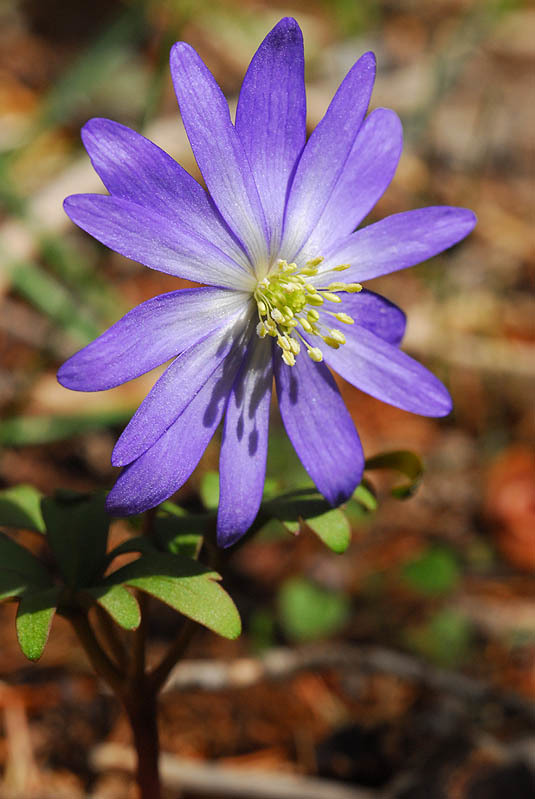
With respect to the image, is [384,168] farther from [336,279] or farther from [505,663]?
[505,663]

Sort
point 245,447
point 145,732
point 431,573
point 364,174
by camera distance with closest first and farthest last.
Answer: point 245,447
point 364,174
point 145,732
point 431,573

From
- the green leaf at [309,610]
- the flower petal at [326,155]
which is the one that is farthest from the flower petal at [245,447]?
the green leaf at [309,610]

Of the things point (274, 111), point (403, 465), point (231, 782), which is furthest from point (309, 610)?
point (274, 111)

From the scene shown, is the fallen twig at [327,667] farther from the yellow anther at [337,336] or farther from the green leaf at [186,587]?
the yellow anther at [337,336]

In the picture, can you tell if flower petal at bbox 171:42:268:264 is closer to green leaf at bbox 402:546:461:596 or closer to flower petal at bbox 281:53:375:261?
flower petal at bbox 281:53:375:261

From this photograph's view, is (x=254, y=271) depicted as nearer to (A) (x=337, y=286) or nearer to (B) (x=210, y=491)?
(A) (x=337, y=286)

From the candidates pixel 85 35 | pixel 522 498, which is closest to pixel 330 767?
pixel 522 498

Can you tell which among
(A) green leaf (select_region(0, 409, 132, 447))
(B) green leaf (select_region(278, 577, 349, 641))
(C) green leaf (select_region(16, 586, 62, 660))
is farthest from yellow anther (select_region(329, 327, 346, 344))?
(A) green leaf (select_region(0, 409, 132, 447))
